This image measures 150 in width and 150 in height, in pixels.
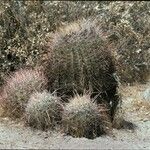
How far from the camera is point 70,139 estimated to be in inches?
410

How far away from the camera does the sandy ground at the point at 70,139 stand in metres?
9.97

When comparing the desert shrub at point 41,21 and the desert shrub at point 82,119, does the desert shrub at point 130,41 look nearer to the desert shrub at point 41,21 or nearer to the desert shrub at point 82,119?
the desert shrub at point 41,21

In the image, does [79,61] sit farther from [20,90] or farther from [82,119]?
[82,119]

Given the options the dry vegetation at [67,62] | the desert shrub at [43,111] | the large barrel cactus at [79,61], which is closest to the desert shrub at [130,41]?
the dry vegetation at [67,62]

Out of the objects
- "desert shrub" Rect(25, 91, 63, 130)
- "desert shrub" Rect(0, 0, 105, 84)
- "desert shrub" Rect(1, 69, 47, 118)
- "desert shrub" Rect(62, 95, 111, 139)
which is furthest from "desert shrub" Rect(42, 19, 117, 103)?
"desert shrub" Rect(0, 0, 105, 84)

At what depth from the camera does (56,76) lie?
38.6ft

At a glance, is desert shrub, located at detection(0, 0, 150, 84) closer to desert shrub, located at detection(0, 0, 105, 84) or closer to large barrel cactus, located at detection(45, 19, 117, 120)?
desert shrub, located at detection(0, 0, 105, 84)

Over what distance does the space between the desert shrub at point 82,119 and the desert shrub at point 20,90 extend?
106 cm

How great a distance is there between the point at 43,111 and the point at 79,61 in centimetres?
128

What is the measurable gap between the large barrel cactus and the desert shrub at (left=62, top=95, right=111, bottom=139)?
0.86 meters

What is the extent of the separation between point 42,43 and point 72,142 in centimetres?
384

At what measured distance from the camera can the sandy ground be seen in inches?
392

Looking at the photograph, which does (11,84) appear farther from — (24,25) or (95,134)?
(24,25)

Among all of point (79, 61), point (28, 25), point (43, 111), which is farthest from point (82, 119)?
point (28, 25)
